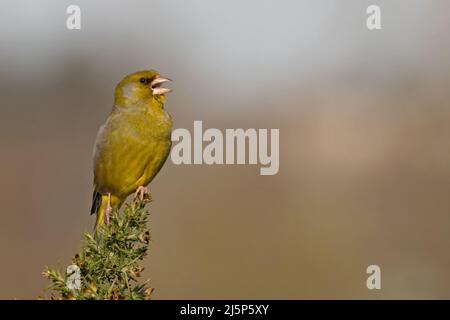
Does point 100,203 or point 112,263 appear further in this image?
point 100,203

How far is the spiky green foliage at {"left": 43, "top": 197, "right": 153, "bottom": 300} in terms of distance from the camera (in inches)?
114

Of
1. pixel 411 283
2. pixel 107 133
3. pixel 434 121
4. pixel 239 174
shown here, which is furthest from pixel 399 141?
pixel 107 133

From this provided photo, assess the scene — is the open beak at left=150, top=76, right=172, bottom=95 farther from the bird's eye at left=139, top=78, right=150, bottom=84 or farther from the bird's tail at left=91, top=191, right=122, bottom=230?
the bird's tail at left=91, top=191, right=122, bottom=230

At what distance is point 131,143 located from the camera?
4.91m

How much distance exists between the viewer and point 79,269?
298 centimetres

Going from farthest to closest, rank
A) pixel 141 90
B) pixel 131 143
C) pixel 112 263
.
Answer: pixel 141 90
pixel 131 143
pixel 112 263

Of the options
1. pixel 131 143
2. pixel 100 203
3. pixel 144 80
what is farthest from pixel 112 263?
pixel 144 80

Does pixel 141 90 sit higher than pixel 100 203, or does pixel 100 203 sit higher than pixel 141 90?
pixel 141 90

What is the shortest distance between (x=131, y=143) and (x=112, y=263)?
1867 mm

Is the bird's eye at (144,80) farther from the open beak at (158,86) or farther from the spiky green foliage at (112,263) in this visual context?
the spiky green foliage at (112,263)

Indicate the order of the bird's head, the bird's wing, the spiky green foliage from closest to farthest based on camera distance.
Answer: the spiky green foliage
the bird's wing
the bird's head

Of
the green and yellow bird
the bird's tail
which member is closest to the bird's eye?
the green and yellow bird

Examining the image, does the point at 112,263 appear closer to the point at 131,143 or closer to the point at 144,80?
the point at 131,143

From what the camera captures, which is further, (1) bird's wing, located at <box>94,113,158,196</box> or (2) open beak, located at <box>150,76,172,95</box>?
(2) open beak, located at <box>150,76,172,95</box>
